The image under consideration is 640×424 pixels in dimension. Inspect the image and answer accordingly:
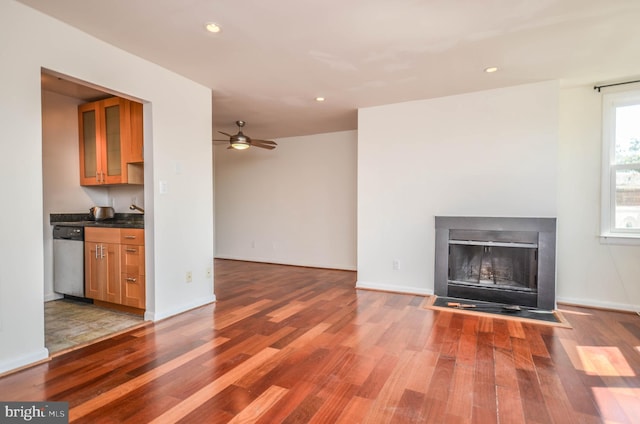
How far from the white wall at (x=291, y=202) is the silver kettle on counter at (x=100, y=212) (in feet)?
9.20

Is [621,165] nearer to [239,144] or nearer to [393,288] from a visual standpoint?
[393,288]

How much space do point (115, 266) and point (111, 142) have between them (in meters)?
1.42

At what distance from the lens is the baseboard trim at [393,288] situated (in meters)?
4.13

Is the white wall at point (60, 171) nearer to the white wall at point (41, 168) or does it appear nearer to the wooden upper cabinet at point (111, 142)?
the wooden upper cabinet at point (111, 142)

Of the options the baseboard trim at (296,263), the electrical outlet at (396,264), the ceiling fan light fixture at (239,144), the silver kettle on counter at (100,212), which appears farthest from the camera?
the baseboard trim at (296,263)

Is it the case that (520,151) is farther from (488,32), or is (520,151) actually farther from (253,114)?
(253,114)

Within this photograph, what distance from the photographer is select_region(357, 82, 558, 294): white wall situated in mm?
3604

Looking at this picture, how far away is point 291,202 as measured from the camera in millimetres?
6289

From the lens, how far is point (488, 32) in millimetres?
2500

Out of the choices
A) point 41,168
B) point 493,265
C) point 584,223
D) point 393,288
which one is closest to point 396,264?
point 393,288

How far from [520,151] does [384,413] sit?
3.19 m

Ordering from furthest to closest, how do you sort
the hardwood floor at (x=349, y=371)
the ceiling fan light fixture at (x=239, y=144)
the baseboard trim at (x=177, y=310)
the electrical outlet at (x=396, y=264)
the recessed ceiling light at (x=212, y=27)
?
the ceiling fan light fixture at (x=239, y=144) → the electrical outlet at (x=396, y=264) → the baseboard trim at (x=177, y=310) → the recessed ceiling light at (x=212, y=27) → the hardwood floor at (x=349, y=371)

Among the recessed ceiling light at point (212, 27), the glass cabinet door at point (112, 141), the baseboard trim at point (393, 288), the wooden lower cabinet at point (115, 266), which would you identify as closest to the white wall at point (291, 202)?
the baseboard trim at point (393, 288)

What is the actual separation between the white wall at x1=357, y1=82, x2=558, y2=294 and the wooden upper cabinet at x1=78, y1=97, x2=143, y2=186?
8.91 feet
